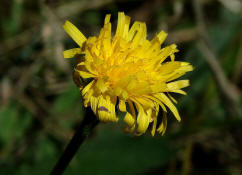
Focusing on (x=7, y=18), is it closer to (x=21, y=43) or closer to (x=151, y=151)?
(x=21, y=43)

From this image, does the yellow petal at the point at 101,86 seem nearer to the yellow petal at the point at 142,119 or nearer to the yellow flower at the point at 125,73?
the yellow flower at the point at 125,73

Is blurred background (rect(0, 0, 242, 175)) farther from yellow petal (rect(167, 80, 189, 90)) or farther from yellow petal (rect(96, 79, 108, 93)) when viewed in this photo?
yellow petal (rect(96, 79, 108, 93))

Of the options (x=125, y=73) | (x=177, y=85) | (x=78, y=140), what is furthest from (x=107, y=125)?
(x=78, y=140)

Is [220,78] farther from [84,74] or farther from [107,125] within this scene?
[84,74]

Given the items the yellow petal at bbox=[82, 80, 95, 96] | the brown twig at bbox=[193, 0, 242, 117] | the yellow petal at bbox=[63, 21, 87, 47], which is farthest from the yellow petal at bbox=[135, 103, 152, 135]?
the brown twig at bbox=[193, 0, 242, 117]

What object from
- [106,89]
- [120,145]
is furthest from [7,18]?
[106,89]

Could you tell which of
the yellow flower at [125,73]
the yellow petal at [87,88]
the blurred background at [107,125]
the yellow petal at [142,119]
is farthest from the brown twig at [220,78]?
the yellow petal at [87,88]
